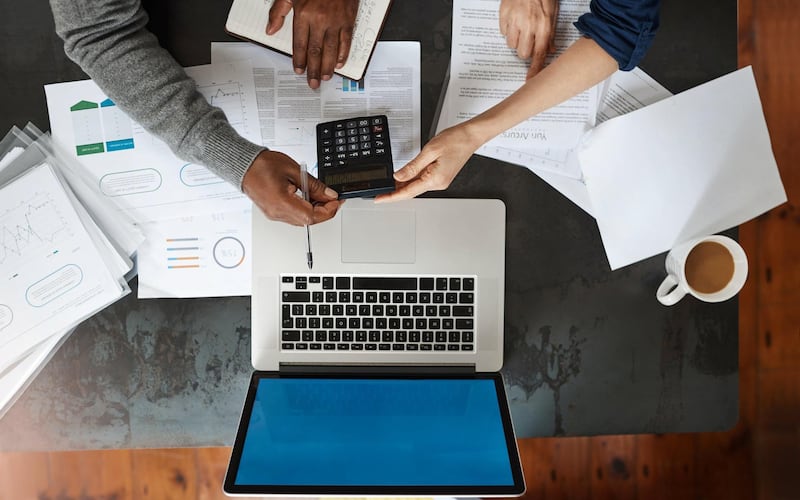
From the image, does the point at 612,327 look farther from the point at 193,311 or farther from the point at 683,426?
the point at 193,311

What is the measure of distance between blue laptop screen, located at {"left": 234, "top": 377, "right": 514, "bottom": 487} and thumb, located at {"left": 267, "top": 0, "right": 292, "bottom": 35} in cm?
47

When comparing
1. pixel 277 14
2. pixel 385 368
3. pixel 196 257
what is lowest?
pixel 385 368

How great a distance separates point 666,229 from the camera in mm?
782

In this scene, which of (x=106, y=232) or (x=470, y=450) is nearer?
(x=470, y=450)

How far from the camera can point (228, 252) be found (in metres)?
0.77

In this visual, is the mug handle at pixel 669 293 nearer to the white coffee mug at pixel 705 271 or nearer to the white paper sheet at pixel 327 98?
the white coffee mug at pixel 705 271

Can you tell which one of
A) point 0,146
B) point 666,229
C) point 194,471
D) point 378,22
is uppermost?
point 378,22

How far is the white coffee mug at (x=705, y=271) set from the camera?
0.72 m

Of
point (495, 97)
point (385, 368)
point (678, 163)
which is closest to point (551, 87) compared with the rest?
point (495, 97)

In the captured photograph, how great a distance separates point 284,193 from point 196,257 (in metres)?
0.19

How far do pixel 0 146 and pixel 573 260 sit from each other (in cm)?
82

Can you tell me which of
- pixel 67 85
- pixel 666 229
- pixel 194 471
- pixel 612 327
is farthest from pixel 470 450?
pixel 67 85

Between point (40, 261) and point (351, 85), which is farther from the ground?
point (351, 85)

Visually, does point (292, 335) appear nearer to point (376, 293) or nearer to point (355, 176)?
point (376, 293)
